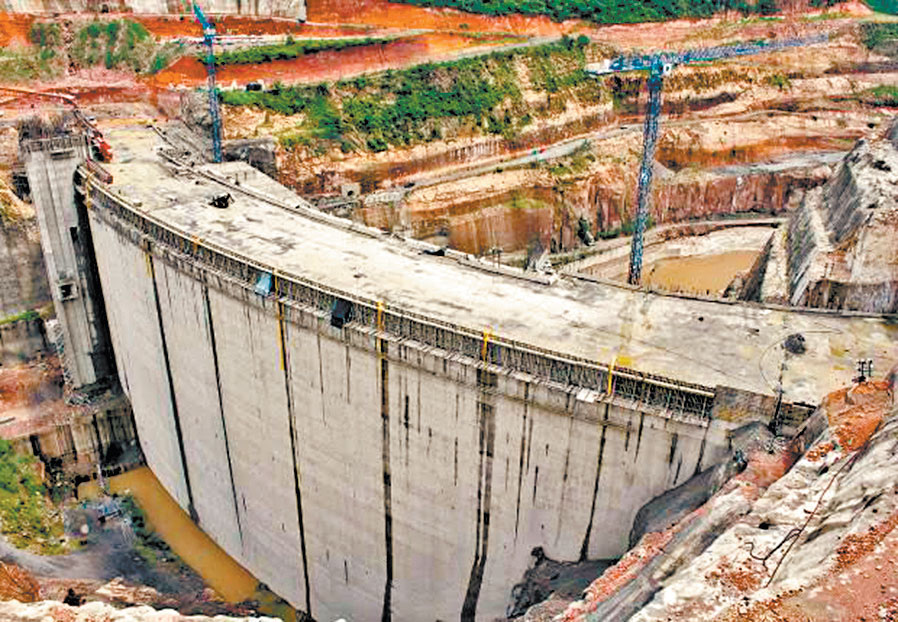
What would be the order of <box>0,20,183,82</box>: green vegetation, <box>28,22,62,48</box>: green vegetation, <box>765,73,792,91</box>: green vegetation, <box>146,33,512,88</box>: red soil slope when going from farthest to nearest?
<box>765,73,792,91</box>: green vegetation
<box>28,22,62,48</box>: green vegetation
<box>146,33,512,88</box>: red soil slope
<box>0,20,183,82</box>: green vegetation

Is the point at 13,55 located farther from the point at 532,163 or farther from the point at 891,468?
the point at 891,468

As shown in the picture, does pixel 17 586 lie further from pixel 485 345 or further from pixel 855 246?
pixel 855 246

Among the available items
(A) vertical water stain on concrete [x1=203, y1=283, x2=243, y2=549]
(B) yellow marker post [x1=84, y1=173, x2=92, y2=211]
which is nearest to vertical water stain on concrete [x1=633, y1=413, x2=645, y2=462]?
(A) vertical water stain on concrete [x1=203, y1=283, x2=243, y2=549]

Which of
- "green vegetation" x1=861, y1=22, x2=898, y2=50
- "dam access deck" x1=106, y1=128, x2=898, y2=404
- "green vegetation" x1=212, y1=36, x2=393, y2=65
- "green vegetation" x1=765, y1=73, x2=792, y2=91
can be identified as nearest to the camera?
"dam access deck" x1=106, y1=128, x2=898, y2=404

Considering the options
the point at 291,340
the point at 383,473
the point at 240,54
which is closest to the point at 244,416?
the point at 291,340

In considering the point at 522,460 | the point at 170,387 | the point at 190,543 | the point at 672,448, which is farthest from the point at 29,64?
the point at 672,448

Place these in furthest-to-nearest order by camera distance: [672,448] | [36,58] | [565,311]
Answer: [36,58], [565,311], [672,448]

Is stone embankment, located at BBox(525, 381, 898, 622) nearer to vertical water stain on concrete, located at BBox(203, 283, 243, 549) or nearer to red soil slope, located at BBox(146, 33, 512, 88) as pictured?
vertical water stain on concrete, located at BBox(203, 283, 243, 549)
